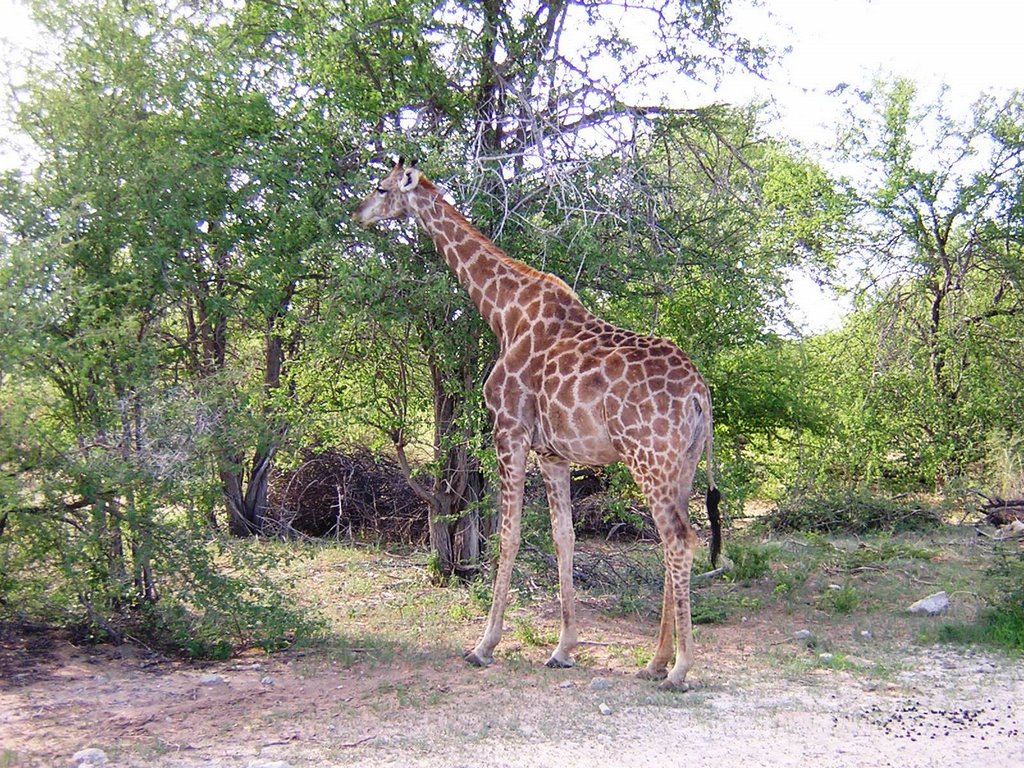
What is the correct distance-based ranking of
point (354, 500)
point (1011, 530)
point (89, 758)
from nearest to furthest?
1. point (89, 758)
2. point (1011, 530)
3. point (354, 500)

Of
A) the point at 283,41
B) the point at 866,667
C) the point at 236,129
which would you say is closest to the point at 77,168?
the point at 236,129

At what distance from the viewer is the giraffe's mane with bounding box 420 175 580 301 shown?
26.6ft

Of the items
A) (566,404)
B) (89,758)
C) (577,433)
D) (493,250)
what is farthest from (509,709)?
(493,250)

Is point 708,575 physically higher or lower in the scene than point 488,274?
lower

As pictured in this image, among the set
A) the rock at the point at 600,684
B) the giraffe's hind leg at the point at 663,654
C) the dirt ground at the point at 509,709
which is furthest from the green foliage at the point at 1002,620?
the rock at the point at 600,684

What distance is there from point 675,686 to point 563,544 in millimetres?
1524

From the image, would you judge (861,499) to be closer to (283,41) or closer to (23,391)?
(283,41)

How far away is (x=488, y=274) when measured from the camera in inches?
327

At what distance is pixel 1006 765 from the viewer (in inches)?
210

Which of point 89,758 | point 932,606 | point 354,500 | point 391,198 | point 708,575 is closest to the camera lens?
point 89,758

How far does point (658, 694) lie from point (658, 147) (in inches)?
214

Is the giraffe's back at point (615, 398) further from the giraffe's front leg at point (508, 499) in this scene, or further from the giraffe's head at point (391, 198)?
the giraffe's head at point (391, 198)

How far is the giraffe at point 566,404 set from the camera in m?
7.22

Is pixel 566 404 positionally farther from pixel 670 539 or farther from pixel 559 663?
pixel 559 663
